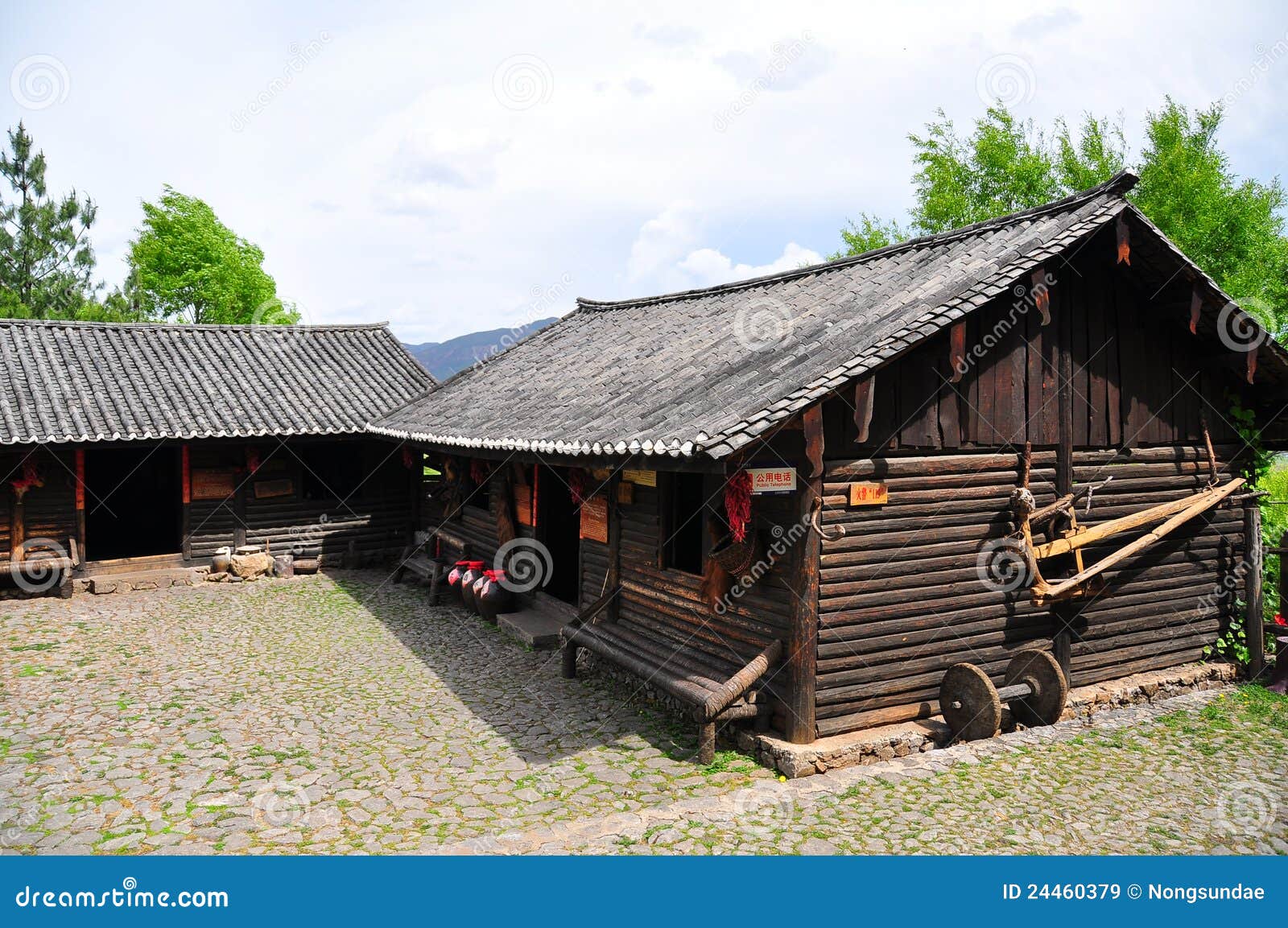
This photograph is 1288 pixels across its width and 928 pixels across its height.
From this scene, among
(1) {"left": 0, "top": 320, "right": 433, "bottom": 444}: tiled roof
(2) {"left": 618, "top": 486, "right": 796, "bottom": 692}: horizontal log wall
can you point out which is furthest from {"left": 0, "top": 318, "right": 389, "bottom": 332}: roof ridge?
(2) {"left": 618, "top": 486, "right": 796, "bottom": 692}: horizontal log wall

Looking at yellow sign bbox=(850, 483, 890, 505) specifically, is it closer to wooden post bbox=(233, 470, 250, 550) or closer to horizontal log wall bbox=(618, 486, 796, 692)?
horizontal log wall bbox=(618, 486, 796, 692)

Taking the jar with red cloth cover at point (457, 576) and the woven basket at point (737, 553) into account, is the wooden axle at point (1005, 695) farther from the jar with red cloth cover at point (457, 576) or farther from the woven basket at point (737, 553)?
the jar with red cloth cover at point (457, 576)

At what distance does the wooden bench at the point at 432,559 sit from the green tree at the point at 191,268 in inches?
996

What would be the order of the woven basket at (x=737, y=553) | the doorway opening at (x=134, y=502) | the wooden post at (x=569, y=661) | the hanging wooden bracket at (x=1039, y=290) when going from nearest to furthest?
1. the woven basket at (x=737, y=553)
2. the hanging wooden bracket at (x=1039, y=290)
3. the wooden post at (x=569, y=661)
4. the doorway opening at (x=134, y=502)

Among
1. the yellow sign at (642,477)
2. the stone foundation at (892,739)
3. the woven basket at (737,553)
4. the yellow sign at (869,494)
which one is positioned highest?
the yellow sign at (642,477)

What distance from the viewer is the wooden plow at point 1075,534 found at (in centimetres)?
847

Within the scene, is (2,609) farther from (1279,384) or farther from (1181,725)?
(1279,384)

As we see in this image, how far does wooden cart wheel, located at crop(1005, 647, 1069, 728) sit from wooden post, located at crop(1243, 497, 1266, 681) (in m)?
3.25

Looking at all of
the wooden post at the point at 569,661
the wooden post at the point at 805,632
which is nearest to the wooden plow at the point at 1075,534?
the wooden post at the point at 805,632

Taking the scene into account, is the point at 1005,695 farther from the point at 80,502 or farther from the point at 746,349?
the point at 80,502

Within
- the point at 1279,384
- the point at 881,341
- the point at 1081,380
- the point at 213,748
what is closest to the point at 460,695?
the point at 213,748

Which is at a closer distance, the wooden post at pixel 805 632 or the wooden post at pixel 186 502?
the wooden post at pixel 805 632

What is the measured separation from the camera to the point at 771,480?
7.16 metres

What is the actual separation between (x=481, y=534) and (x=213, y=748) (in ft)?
20.9
